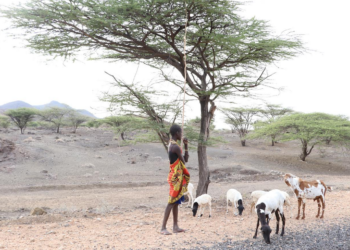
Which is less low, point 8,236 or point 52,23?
point 52,23

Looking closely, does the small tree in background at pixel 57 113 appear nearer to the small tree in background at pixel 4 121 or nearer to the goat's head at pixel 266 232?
the small tree in background at pixel 4 121

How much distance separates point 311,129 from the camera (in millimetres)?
21281

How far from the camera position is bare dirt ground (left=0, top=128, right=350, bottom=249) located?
4984 millimetres

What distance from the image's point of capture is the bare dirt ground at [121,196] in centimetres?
498

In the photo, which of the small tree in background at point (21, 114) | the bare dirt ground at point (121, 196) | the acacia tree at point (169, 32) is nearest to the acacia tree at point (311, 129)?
the bare dirt ground at point (121, 196)

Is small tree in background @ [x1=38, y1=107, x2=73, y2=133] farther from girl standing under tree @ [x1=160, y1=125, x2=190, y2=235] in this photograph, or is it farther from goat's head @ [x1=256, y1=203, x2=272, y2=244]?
goat's head @ [x1=256, y1=203, x2=272, y2=244]

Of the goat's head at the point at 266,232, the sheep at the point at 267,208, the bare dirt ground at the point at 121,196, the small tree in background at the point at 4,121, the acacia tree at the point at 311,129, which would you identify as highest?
the acacia tree at the point at 311,129

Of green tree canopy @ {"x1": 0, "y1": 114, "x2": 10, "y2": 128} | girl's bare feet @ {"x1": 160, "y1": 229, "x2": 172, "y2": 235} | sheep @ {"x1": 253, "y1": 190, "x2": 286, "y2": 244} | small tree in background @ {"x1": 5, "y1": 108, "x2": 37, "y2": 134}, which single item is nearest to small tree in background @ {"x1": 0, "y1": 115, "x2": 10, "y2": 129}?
green tree canopy @ {"x1": 0, "y1": 114, "x2": 10, "y2": 128}

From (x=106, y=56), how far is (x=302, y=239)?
719 centimetres

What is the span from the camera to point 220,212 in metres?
7.38

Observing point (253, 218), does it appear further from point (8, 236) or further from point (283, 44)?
point (8, 236)

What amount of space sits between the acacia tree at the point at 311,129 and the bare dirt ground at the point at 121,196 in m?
1.91

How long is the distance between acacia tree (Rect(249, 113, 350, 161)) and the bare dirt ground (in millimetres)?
1909

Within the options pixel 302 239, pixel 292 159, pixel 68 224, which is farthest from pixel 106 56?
pixel 292 159
